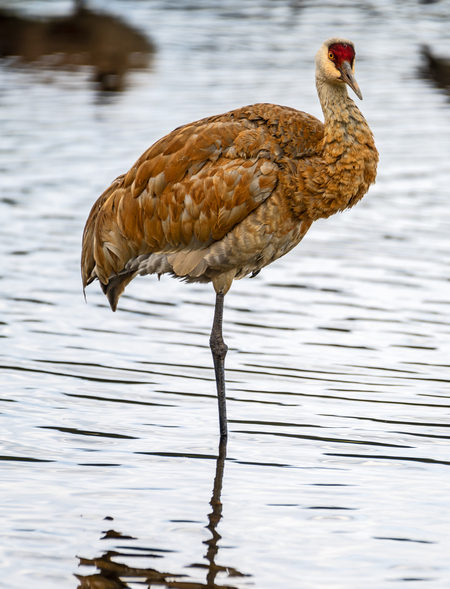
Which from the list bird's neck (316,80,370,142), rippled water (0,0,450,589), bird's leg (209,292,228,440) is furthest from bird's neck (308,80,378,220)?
rippled water (0,0,450,589)

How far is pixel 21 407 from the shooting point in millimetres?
7023

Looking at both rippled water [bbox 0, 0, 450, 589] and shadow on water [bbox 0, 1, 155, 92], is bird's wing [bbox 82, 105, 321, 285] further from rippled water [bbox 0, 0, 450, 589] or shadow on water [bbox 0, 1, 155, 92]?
shadow on water [bbox 0, 1, 155, 92]

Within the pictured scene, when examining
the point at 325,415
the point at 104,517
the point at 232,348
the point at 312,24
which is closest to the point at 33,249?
the point at 232,348

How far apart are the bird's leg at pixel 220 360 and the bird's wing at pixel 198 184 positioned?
0.38 metres

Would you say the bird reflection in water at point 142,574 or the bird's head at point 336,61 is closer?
the bird reflection in water at point 142,574

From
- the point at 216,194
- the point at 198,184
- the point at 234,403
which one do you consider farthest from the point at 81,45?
the point at 216,194

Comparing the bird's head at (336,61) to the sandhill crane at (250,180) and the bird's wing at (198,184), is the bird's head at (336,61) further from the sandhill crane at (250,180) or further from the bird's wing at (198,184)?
the bird's wing at (198,184)

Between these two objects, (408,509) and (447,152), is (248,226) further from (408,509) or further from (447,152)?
(447,152)

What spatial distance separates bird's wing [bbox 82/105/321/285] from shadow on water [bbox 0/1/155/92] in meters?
12.6

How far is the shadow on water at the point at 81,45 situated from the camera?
70.0 ft

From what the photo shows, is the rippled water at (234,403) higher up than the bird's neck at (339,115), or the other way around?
the bird's neck at (339,115)

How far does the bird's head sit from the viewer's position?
21.3ft

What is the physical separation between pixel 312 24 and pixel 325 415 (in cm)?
2090

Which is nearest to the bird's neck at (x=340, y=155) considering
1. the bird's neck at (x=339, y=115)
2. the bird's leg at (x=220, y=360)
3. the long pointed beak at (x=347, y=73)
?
the bird's neck at (x=339, y=115)
